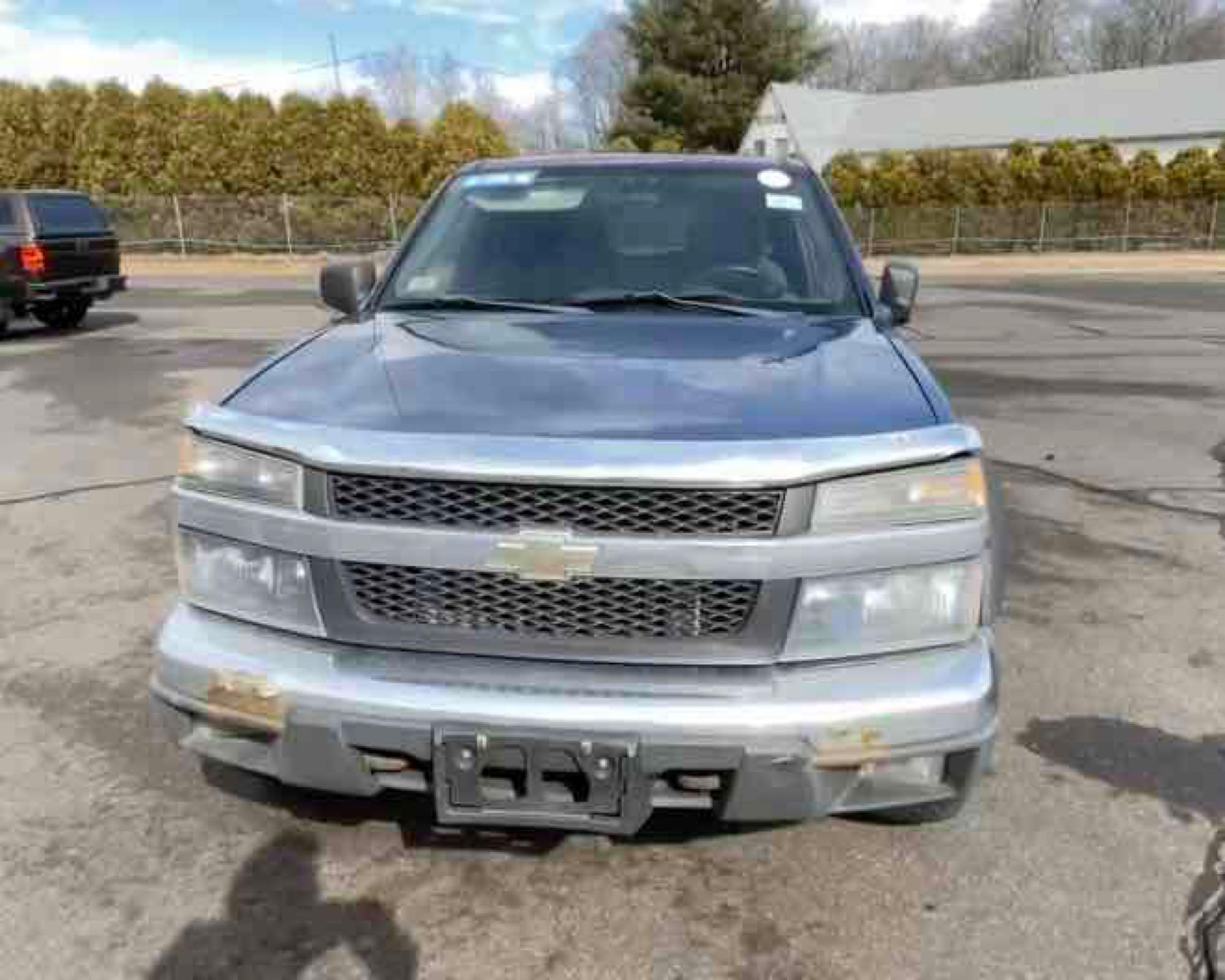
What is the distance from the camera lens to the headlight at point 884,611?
6.86 ft

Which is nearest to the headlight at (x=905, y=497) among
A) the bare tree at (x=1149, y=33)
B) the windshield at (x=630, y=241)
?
the windshield at (x=630, y=241)

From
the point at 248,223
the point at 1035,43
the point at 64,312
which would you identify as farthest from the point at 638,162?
the point at 1035,43

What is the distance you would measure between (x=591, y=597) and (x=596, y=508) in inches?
7.9

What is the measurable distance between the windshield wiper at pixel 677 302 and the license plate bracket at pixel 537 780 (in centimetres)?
157

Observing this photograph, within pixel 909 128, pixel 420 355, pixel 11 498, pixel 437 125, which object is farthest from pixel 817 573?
pixel 909 128

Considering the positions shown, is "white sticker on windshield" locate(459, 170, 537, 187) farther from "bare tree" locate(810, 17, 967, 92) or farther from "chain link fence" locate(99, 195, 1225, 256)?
"bare tree" locate(810, 17, 967, 92)

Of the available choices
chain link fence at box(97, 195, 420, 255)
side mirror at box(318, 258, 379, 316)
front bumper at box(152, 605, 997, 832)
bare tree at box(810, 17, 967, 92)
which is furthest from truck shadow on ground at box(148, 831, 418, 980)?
bare tree at box(810, 17, 967, 92)

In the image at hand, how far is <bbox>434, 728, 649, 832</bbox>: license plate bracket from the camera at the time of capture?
2010 mm

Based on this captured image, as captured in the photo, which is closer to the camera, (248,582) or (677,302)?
(248,582)

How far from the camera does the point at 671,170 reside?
12.6 ft

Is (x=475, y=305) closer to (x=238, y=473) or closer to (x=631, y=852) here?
(x=238, y=473)

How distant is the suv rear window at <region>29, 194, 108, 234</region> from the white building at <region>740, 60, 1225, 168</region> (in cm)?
3176

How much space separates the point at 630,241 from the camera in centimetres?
351

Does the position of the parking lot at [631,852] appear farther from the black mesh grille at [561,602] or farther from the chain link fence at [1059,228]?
the chain link fence at [1059,228]
